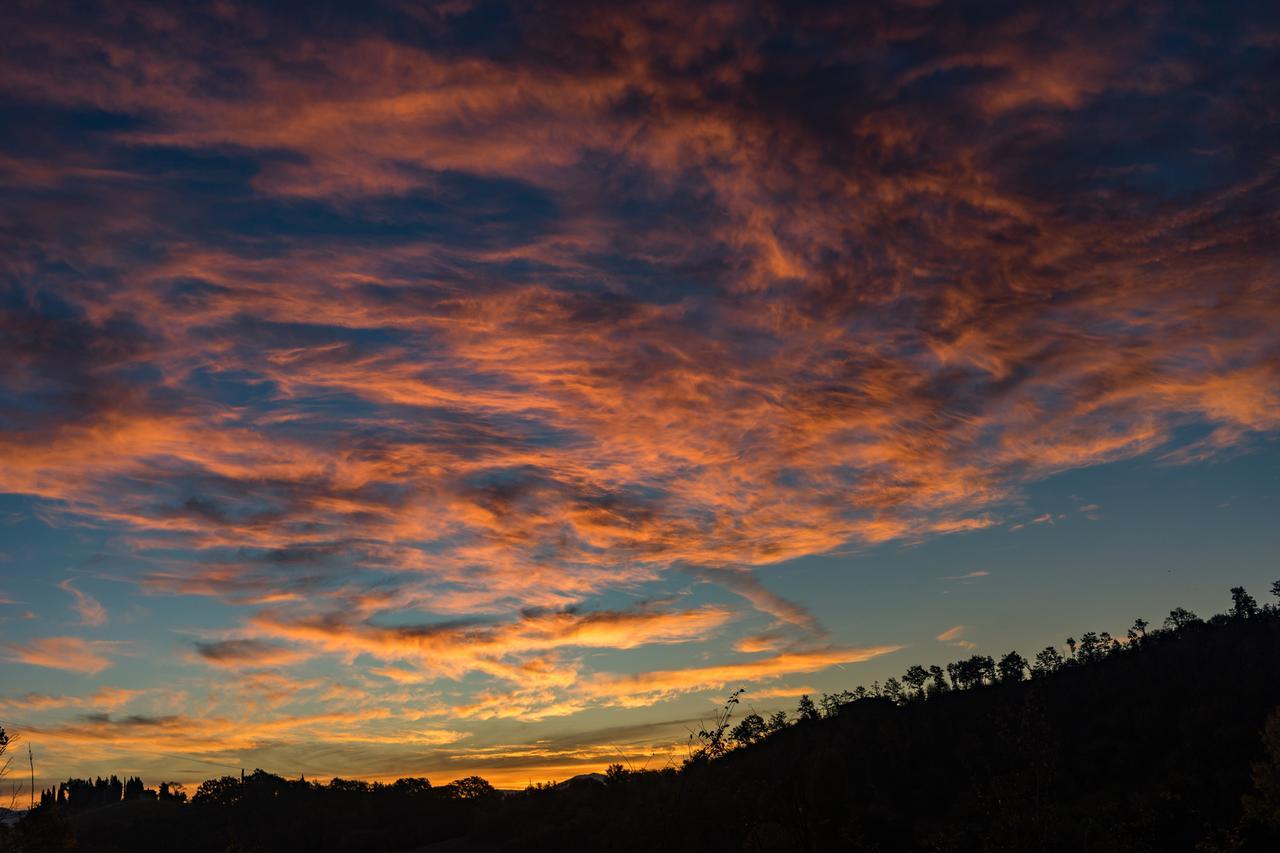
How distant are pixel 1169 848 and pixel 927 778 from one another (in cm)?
6342

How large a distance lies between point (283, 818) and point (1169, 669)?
7854 inches

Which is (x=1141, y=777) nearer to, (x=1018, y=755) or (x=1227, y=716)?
(x=1227, y=716)

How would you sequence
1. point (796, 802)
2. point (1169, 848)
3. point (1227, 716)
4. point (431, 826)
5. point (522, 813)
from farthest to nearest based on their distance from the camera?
point (431, 826), point (522, 813), point (1227, 716), point (1169, 848), point (796, 802)

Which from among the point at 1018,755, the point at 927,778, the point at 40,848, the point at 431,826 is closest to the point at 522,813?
the point at 431,826

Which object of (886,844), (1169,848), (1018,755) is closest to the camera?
(1018,755)

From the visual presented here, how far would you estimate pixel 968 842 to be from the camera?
105688 mm

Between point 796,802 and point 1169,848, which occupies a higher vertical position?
point 796,802

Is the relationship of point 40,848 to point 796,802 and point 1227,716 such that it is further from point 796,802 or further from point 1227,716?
point 1227,716

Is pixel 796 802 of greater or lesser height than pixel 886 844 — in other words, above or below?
above

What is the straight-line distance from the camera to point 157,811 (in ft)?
643

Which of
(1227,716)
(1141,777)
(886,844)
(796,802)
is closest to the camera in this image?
(796,802)

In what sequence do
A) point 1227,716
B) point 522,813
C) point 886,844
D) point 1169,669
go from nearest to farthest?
point 886,844 < point 1227,716 < point 522,813 < point 1169,669

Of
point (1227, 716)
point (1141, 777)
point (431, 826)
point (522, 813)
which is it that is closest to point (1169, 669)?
point (1227, 716)

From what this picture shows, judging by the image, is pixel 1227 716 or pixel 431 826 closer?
pixel 1227 716
